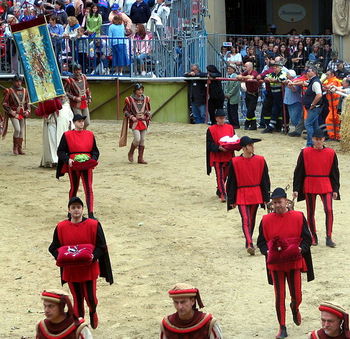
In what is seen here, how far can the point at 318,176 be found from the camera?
14.8m

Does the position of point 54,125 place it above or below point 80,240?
below

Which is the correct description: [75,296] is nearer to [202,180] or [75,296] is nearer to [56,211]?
[56,211]

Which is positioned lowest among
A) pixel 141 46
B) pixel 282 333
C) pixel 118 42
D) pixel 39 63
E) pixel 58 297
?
pixel 282 333

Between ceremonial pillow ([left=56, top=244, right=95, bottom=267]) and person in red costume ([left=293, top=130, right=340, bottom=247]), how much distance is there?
4.36m

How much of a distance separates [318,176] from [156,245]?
8.04ft

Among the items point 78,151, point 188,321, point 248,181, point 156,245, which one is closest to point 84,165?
point 78,151

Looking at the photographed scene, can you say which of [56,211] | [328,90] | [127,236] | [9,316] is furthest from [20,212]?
[328,90]

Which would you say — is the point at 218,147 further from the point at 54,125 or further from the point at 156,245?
the point at 54,125

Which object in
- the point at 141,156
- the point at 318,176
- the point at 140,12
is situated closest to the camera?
the point at 318,176

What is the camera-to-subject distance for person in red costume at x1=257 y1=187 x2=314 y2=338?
11312 mm

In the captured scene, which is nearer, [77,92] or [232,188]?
[232,188]

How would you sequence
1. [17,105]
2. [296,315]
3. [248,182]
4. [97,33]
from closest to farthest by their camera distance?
[296,315], [248,182], [17,105], [97,33]

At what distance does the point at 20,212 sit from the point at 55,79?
3715 mm

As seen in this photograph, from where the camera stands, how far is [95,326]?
38.3 feet
